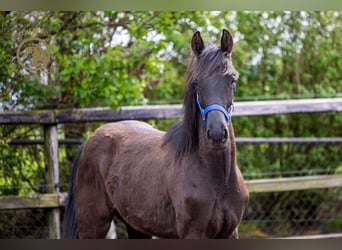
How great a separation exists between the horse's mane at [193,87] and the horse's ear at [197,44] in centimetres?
3

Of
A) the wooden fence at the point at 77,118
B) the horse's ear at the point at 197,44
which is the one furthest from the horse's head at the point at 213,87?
the wooden fence at the point at 77,118

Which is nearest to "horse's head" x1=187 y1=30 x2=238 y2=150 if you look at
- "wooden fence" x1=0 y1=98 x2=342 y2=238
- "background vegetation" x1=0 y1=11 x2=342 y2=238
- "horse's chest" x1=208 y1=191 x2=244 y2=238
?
"horse's chest" x1=208 y1=191 x2=244 y2=238

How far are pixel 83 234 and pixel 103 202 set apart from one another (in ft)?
0.74

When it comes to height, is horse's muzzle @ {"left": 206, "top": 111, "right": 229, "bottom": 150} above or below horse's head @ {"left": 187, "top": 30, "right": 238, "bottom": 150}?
below

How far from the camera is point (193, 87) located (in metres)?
2.75

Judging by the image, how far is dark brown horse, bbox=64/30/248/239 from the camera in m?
2.67

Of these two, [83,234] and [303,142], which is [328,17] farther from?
[83,234]

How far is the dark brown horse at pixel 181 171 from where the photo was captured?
8.77ft

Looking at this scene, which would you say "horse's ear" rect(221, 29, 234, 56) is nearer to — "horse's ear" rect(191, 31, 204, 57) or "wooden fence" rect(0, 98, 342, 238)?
"horse's ear" rect(191, 31, 204, 57)

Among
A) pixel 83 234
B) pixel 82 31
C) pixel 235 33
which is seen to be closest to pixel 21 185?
pixel 83 234

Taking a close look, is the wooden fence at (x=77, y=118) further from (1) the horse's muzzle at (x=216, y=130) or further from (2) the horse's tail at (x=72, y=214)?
(1) the horse's muzzle at (x=216, y=130)

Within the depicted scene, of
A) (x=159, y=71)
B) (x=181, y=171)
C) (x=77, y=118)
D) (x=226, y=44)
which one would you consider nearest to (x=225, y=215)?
(x=181, y=171)

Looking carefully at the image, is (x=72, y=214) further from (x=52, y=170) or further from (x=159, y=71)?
(x=159, y=71)

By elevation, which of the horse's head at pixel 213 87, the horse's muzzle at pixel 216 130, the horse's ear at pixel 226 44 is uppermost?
the horse's ear at pixel 226 44
